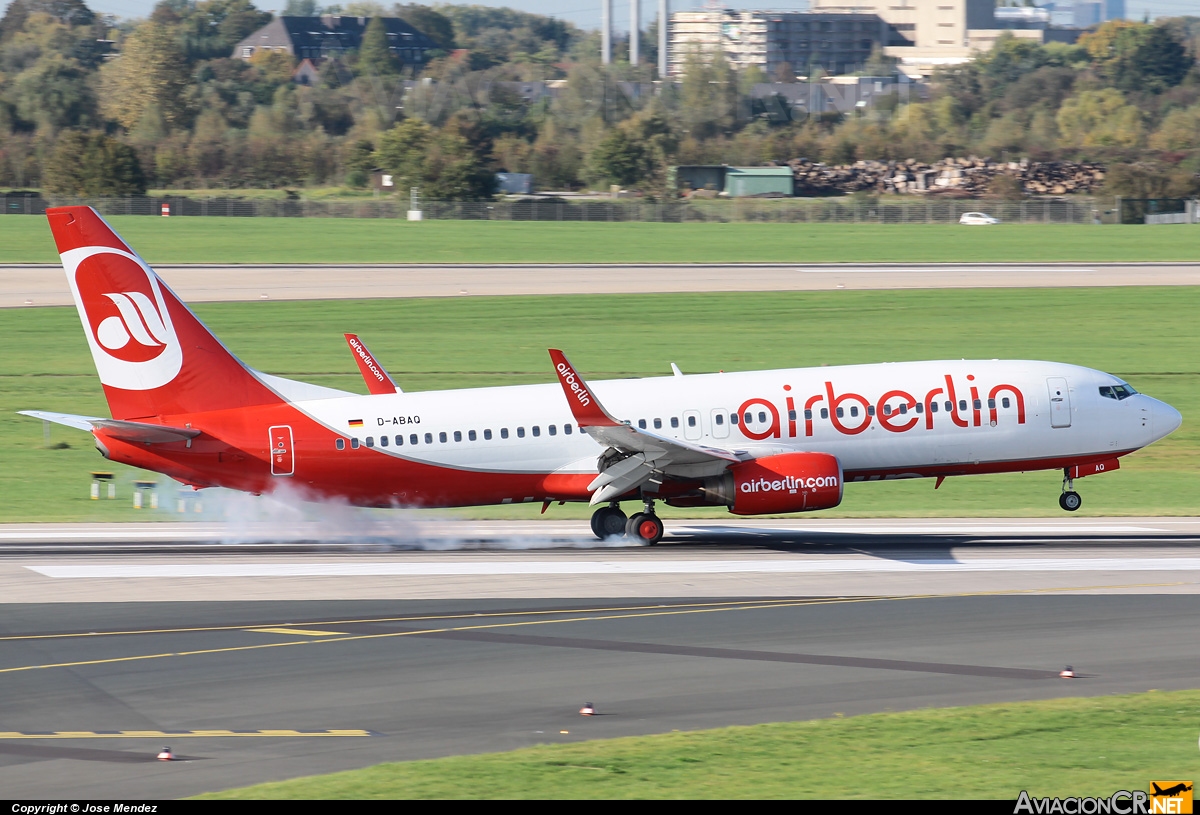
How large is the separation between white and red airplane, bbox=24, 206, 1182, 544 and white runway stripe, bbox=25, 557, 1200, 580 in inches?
103

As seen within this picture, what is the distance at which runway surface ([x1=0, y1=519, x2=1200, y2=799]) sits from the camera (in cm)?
2069

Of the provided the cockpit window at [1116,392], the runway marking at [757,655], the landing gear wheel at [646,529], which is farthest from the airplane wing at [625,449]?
the cockpit window at [1116,392]

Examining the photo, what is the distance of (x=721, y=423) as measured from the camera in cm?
3884

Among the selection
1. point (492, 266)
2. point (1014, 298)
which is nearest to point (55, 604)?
point (1014, 298)

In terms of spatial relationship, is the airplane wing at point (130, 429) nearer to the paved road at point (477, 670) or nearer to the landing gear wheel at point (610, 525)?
the paved road at point (477, 670)

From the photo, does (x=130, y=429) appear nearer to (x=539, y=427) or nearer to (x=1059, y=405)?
(x=539, y=427)

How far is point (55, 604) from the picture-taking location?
30.2m

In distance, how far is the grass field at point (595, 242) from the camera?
11619 cm

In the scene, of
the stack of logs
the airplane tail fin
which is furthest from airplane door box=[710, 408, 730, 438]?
the stack of logs

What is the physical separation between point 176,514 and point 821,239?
8926cm

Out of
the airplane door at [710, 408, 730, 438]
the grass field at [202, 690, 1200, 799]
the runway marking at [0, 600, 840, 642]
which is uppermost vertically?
the airplane door at [710, 408, 730, 438]

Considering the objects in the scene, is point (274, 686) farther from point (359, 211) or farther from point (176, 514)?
point (359, 211)

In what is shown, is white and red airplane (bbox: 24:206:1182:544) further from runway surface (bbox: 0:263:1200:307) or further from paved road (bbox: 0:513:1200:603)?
runway surface (bbox: 0:263:1200:307)

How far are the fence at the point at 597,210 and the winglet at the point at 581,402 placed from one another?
111 metres
